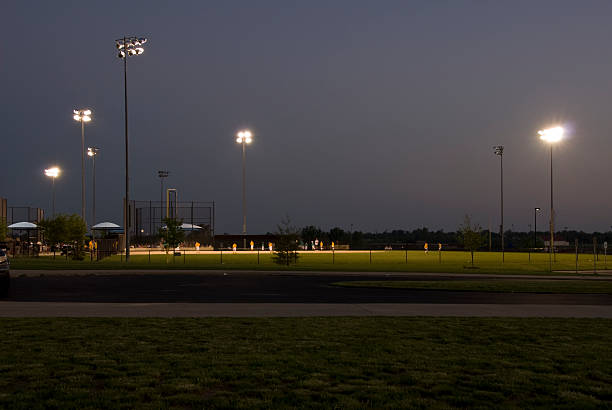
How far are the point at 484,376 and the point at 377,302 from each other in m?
9.74

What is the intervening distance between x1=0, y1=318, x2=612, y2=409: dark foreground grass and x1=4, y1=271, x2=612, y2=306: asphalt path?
5509 mm

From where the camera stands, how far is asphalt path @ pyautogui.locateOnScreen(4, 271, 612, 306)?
17.7m

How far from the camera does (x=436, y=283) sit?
24.1 meters

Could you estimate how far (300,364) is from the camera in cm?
819

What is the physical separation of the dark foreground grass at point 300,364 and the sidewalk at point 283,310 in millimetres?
1686

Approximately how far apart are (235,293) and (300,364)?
38.8 ft

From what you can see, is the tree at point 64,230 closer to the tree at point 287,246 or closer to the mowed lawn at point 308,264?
the mowed lawn at point 308,264

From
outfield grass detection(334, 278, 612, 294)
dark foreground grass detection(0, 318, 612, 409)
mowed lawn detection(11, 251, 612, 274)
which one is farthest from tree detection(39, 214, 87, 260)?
dark foreground grass detection(0, 318, 612, 409)

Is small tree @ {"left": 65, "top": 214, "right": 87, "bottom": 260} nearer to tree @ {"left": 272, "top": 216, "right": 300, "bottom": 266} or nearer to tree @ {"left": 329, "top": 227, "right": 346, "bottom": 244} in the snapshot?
tree @ {"left": 272, "top": 216, "right": 300, "bottom": 266}

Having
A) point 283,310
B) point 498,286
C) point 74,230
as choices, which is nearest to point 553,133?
point 498,286

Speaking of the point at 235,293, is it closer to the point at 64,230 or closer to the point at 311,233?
the point at 64,230

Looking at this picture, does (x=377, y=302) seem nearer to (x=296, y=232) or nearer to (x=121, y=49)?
(x=296, y=232)

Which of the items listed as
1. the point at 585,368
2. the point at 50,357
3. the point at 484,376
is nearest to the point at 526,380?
the point at 484,376

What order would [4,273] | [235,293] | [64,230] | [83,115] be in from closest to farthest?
1. [4,273]
2. [235,293]
3. [64,230]
4. [83,115]
